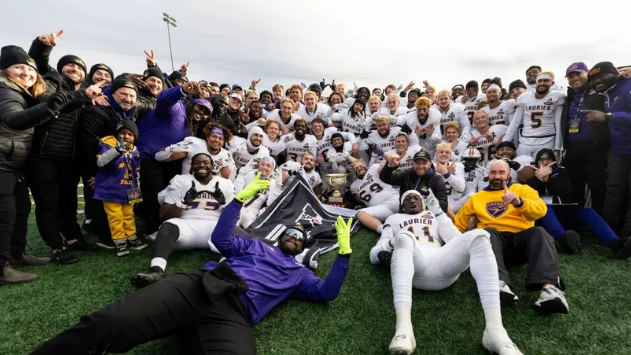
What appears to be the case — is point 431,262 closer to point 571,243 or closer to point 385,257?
point 385,257

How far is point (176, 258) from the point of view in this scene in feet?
14.6

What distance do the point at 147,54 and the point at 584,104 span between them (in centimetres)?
763

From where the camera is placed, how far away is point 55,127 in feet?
13.5

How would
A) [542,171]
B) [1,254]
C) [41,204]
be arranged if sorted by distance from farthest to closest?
[542,171], [41,204], [1,254]

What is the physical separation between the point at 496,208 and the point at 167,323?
383cm

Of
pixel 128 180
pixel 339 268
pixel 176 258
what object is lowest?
pixel 176 258

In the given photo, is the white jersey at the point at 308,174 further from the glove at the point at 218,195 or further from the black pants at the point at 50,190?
the black pants at the point at 50,190

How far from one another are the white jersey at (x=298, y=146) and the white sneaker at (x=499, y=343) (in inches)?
209

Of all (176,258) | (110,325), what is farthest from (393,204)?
(110,325)

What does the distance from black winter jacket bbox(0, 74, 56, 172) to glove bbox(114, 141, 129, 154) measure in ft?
2.94

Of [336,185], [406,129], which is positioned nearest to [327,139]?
[336,185]

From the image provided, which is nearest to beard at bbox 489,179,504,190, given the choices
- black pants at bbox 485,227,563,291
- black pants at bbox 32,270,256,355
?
black pants at bbox 485,227,563,291

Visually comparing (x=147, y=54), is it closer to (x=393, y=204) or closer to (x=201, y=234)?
(x=201, y=234)

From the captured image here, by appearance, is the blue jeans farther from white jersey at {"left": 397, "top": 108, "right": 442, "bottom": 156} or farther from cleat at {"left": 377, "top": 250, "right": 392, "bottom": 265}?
white jersey at {"left": 397, "top": 108, "right": 442, "bottom": 156}
